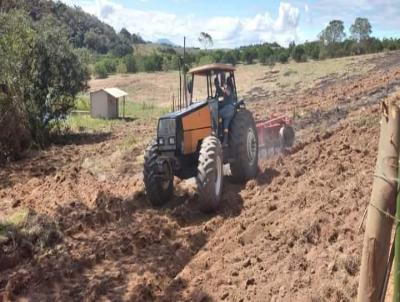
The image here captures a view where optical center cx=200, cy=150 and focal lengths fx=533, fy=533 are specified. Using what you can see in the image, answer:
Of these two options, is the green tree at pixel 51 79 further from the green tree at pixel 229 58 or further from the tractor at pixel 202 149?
the green tree at pixel 229 58

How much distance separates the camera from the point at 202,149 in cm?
801

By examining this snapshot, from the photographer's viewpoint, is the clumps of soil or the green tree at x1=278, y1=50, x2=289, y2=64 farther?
the green tree at x1=278, y1=50, x2=289, y2=64

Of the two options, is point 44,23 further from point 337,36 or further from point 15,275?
point 337,36

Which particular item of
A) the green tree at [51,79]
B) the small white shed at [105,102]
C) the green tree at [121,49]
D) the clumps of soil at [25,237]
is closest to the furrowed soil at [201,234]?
the clumps of soil at [25,237]

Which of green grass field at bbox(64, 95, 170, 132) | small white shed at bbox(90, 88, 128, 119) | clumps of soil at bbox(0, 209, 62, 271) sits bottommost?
green grass field at bbox(64, 95, 170, 132)

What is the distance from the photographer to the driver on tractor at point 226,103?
9.37 meters

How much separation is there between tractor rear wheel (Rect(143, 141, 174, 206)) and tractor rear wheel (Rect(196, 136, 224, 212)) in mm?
707

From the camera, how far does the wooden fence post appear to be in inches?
127

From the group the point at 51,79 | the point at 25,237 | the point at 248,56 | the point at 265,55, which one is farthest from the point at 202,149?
the point at 248,56

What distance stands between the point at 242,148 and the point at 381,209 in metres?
5.83

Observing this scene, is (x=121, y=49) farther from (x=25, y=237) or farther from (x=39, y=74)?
(x=25, y=237)

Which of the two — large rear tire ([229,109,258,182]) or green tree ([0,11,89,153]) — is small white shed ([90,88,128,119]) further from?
large rear tire ([229,109,258,182])

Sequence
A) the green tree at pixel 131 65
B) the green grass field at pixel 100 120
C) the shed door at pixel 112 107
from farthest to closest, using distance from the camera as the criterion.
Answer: the green tree at pixel 131 65 < the shed door at pixel 112 107 < the green grass field at pixel 100 120

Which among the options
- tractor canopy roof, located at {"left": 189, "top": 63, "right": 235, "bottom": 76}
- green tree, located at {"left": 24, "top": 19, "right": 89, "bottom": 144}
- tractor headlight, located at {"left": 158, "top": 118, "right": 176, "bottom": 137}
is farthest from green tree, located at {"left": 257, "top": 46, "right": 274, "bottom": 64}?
tractor headlight, located at {"left": 158, "top": 118, "right": 176, "bottom": 137}
